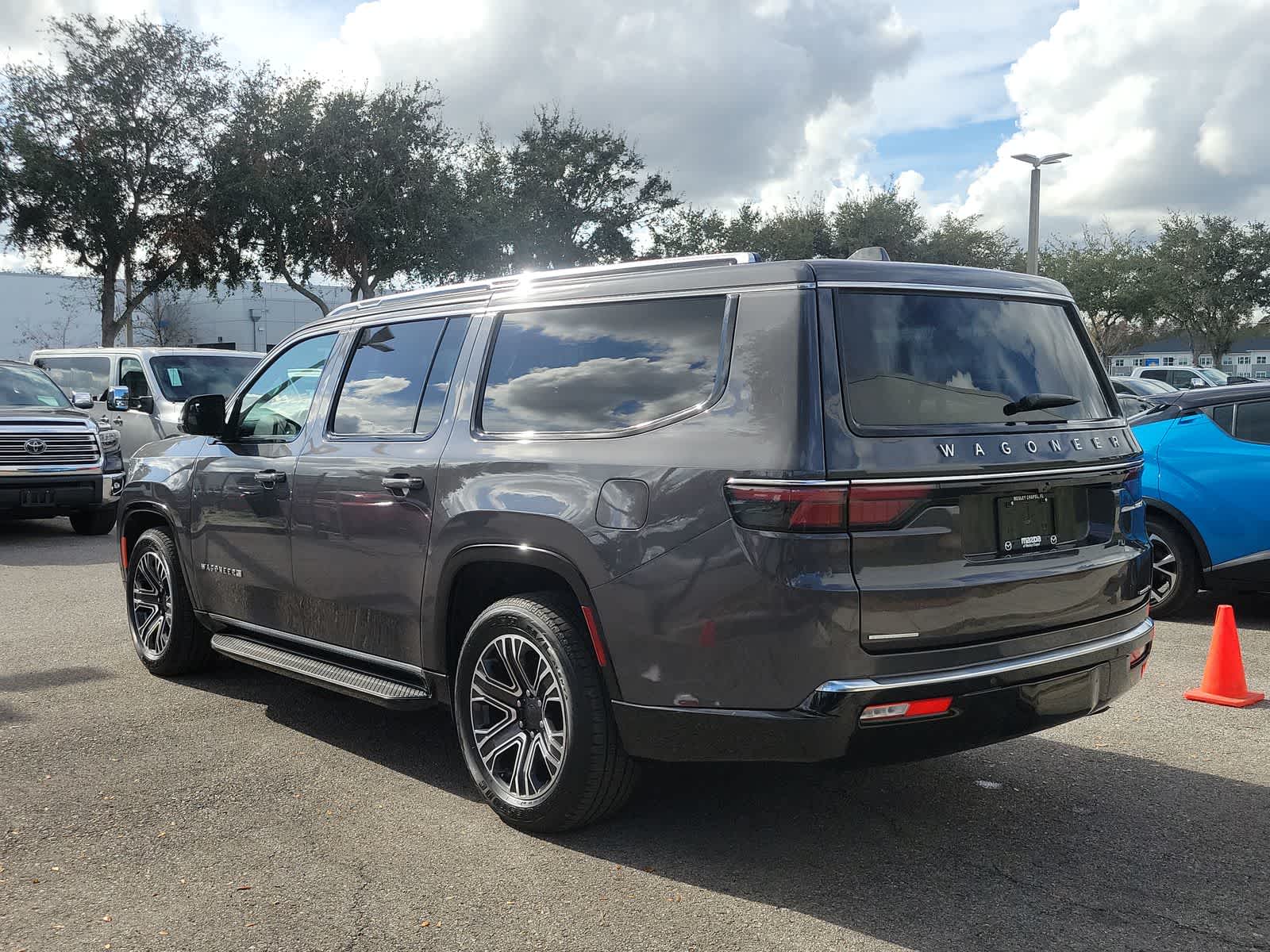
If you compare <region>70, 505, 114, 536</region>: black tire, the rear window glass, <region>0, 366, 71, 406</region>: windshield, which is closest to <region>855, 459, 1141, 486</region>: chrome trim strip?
the rear window glass

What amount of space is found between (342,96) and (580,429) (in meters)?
28.3

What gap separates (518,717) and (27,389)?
38.0 feet

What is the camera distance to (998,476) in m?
3.61

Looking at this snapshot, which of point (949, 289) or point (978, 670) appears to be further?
point (949, 289)

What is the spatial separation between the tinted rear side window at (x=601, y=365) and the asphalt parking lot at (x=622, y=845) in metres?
1.49

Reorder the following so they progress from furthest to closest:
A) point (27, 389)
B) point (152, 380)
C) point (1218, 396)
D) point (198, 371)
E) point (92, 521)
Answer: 1. point (198, 371)
2. point (152, 380)
3. point (27, 389)
4. point (92, 521)
5. point (1218, 396)

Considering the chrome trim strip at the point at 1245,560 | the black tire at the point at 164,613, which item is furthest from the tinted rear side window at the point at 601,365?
the chrome trim strip at the point at 1245,560

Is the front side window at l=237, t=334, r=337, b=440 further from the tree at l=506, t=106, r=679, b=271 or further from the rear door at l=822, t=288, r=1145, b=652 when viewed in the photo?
the tree at l=506, t=106, r=679, b=271

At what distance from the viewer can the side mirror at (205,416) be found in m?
5.71

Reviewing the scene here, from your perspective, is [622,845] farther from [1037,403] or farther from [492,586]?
[1037,403]

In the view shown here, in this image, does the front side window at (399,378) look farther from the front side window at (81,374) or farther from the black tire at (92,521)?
the front side window at (81,374)

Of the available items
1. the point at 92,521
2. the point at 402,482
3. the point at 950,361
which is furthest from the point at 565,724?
the point at 92,521

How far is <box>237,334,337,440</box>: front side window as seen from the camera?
17.7 feet

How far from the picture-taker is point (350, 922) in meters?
3.46
